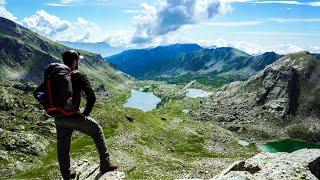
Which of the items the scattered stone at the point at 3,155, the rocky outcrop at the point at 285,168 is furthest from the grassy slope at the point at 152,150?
the rocky outcrop at the point at 285,168

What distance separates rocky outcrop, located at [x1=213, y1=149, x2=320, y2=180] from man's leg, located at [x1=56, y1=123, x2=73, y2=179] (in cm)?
720

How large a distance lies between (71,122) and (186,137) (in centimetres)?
16107

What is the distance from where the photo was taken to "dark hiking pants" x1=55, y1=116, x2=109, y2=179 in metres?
18.5

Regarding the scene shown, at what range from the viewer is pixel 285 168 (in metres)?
20.3

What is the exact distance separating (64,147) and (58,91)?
11.2 ft

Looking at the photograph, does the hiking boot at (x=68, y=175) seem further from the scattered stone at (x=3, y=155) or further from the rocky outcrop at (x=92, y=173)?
the scattered stone at (x=3, y=155)

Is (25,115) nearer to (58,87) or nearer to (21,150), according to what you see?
(21,150)

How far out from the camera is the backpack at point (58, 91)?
1734 cm

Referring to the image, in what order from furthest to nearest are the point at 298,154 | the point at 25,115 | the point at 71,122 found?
the point at 25,115 < the point at 298,154 < the point at 71,122

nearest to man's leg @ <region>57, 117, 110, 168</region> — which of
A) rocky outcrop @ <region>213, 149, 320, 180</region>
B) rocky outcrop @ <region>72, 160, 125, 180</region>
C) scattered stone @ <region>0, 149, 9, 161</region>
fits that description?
rocky outcrop @ <region>72, 160, 125, 180</region>

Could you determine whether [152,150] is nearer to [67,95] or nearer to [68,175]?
[68,175]

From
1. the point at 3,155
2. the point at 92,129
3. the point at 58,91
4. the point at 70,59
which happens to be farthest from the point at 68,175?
the point at 3,155

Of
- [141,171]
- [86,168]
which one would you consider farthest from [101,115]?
[86,168]

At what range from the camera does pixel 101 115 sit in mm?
175875
